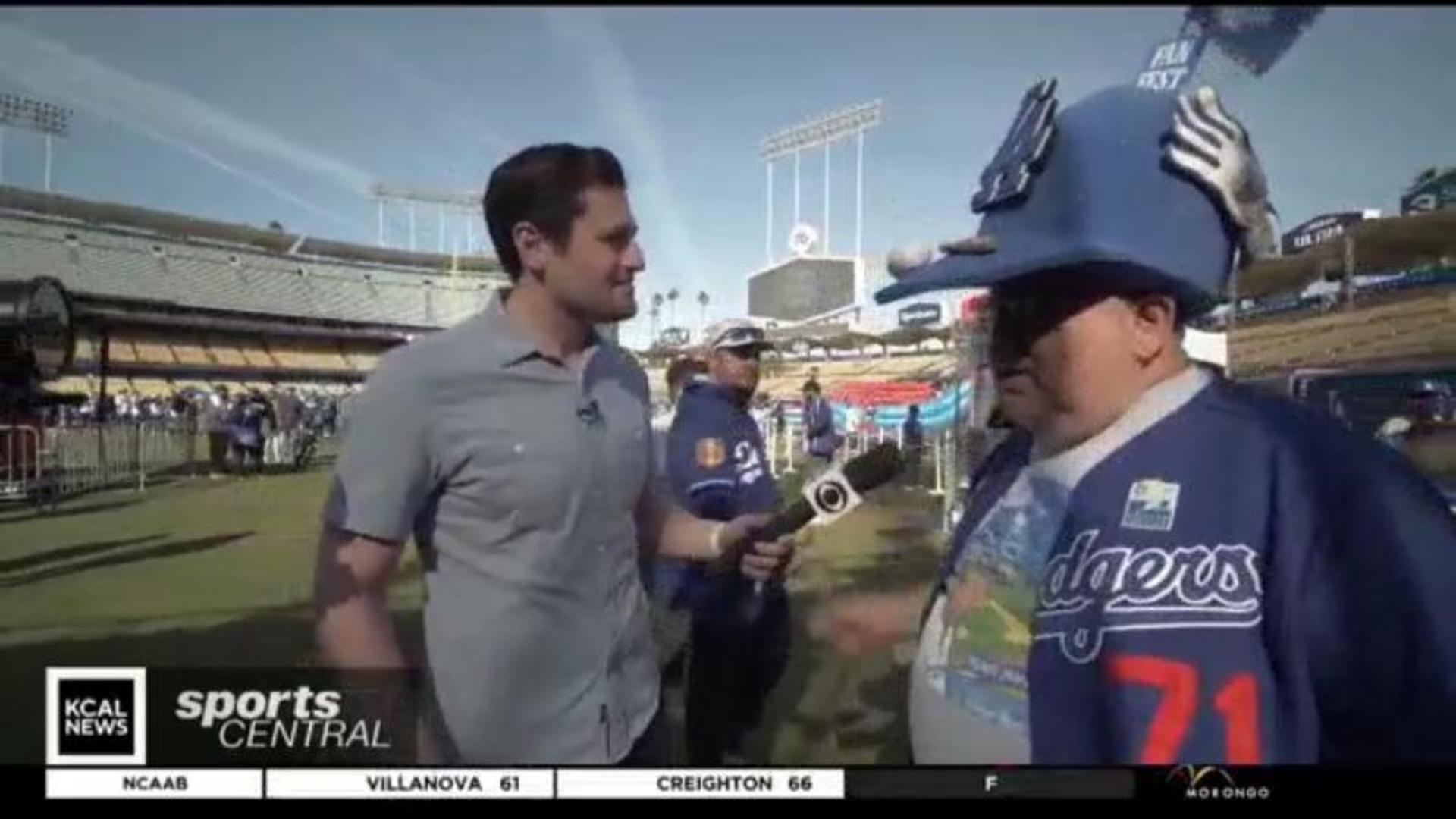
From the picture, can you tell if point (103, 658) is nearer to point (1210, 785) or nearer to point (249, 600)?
point (249, 600)

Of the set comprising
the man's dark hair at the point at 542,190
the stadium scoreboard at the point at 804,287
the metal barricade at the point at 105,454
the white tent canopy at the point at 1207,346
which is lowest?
the metal barricade at the point at 105,454

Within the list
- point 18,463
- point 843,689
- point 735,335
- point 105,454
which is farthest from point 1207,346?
point 105,454

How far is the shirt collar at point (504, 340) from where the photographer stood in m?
1.00

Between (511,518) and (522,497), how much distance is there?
26 millimetres

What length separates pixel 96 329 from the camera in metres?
1.55

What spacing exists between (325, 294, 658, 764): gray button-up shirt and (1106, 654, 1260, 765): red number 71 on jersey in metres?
0.56

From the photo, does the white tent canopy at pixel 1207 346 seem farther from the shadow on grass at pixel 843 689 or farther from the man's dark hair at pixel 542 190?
the man's dark hair at pixel 542 190

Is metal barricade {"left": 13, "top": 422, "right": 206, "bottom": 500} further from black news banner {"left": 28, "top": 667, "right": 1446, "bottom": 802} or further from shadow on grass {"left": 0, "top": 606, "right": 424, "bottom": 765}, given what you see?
black news banner {"left": 28, "top": 667, "right": 1446, "bottom": 802}

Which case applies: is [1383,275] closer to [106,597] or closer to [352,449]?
[352,449]

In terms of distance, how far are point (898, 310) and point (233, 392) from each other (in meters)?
1.95

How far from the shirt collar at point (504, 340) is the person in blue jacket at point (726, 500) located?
71 cm

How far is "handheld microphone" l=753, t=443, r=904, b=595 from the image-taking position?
44.0 inches

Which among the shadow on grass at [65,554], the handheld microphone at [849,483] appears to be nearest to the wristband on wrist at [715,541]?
the handheld microphone at [849,483]

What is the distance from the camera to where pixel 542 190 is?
106cm
